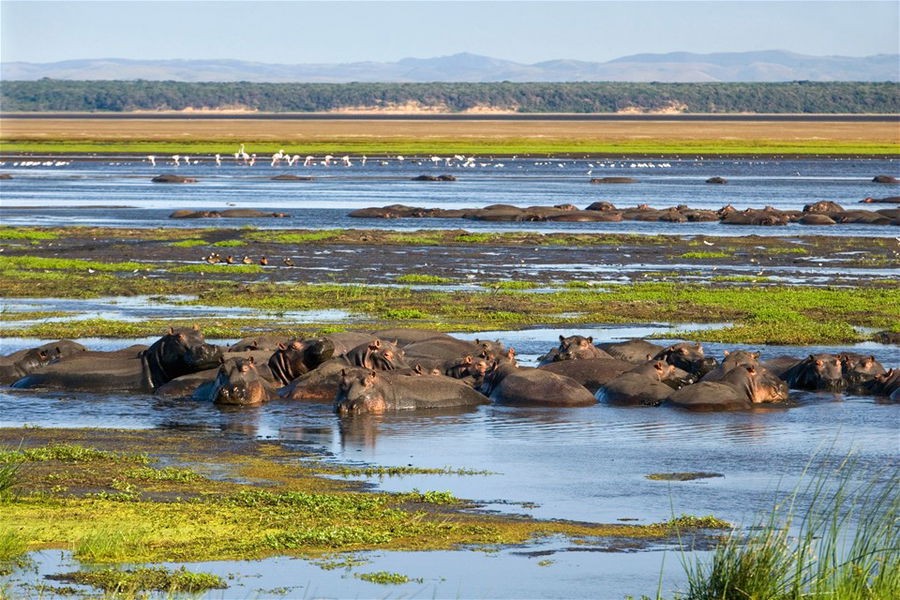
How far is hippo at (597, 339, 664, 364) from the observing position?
18.7m

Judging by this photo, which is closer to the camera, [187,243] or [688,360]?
[688,360]

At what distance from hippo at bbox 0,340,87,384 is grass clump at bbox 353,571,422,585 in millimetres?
9333

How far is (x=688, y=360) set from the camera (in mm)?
17828

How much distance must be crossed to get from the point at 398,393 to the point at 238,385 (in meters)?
1.79

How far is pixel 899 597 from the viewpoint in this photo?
321 inches

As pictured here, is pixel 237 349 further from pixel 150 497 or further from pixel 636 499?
pixel 636 499

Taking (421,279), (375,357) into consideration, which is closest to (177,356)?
(375,357)

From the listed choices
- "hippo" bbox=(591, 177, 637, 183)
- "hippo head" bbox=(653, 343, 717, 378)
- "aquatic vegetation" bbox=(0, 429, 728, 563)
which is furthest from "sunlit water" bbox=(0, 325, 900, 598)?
"hippo" bbox=(591, 177, 637, 183)

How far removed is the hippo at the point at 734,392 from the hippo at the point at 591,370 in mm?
1140

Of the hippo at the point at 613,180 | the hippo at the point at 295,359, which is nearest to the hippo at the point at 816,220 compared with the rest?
the hippo at the point at 613,180

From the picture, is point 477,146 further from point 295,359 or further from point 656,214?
point 295,359

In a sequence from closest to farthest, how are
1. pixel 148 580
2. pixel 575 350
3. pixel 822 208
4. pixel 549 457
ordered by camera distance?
1. pixel 148 580
2. pixel 549 457
3. pixel 575 350
4. pixel 822 208

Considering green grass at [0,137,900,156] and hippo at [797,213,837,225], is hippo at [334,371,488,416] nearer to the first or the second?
hippo at [797,213,837,225]

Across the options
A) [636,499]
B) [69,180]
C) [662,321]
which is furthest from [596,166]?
[636,499]
